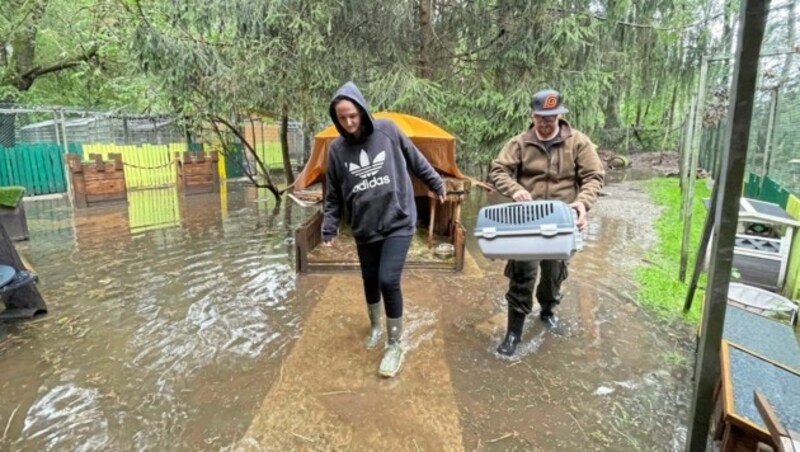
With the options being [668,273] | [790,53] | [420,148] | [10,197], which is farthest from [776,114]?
[10,197]

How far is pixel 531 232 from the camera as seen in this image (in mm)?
2605

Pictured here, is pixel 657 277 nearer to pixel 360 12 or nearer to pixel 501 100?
pixel 501 100

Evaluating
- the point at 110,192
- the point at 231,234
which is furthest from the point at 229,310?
the point at 110,192

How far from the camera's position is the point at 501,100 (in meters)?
6.89

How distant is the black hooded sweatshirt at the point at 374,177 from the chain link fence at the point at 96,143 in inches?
296

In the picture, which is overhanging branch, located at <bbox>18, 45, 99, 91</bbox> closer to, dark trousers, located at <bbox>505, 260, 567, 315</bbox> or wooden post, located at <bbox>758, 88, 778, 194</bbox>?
dark trousers, located at <bbox>505, 260, 567, 315</bbox>

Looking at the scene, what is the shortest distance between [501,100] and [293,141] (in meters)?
14.8

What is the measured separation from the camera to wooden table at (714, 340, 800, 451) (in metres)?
1.81

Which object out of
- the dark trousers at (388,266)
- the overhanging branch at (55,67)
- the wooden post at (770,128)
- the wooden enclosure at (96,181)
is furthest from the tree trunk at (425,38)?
the overhanging branch at (55,67)

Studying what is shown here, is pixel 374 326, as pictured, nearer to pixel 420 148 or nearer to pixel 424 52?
pixel 420 148

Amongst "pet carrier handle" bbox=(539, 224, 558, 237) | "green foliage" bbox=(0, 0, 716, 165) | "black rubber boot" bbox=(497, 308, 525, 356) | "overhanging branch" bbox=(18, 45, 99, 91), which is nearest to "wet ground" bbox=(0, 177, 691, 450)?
"black rubber boot" bbox=(497, 308, 525, 356)

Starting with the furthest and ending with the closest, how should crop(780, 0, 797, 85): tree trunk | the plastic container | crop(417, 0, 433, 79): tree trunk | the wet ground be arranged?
crop(417, 0, 433, 79): tree trunk, crop(780, 0, 797, 85): tree trunk, the plastic container, the wet ground

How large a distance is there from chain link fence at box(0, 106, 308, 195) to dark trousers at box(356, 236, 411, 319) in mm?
7579

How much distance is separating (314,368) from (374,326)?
1.82ft
